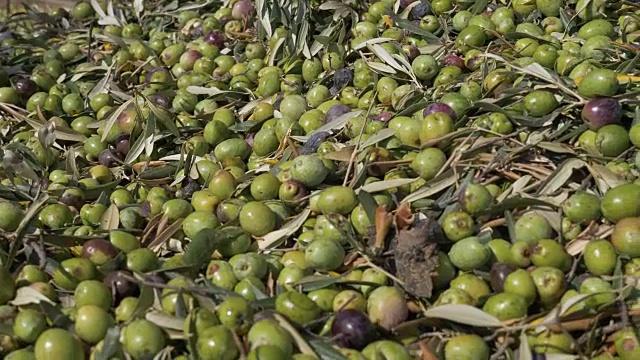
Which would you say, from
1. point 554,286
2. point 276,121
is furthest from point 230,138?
point 554,286

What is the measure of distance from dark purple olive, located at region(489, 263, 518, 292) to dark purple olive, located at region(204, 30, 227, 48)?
9.18ft

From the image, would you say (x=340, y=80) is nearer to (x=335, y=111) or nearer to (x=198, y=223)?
(x=335, y=111)

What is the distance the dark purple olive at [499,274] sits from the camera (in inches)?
96.7

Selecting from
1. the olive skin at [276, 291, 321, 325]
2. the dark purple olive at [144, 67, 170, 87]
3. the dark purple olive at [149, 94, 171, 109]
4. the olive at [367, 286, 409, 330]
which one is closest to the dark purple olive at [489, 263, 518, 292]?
the olive at [367, 286, 409, 330]

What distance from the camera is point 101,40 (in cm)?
509

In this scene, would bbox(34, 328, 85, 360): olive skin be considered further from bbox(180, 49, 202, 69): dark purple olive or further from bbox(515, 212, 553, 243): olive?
bbox(180, 49, 202, 69): dark purple olive

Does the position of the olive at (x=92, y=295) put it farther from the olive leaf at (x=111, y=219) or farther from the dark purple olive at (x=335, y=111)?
the dark purple olive at (x=335, y=111)

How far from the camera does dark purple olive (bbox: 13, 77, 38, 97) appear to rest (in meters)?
4.33

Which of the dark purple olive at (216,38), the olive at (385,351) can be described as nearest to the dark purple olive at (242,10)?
the dark purple olive at (216,38)

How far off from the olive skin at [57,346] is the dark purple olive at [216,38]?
272 centimetres

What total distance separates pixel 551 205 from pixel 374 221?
73 cm

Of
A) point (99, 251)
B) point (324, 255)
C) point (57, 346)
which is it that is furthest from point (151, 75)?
point (57, 346)

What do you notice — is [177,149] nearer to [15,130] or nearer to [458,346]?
[15,130]

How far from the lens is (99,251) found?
2.71m
